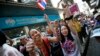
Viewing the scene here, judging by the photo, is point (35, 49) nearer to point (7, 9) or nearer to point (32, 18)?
point (7, 9)

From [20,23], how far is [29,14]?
2038 mm

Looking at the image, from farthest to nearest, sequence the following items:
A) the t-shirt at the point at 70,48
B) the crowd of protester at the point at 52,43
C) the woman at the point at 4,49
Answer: the t-shirt at the point at 70,48, the crowd of protester at the point at 52,43, the woman at the point at 4,49

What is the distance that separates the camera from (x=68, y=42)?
15.7 ft

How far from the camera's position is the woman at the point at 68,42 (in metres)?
4.80


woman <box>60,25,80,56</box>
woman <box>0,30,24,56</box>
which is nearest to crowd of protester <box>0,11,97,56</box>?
woman <box>60,25,80,56</box>

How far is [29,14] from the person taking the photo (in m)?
15.4

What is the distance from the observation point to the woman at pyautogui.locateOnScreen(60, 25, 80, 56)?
15.7 ft

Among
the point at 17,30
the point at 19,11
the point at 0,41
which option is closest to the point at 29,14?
the point at 19,11

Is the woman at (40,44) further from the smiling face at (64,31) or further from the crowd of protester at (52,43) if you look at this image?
the smiling face at (64,31)

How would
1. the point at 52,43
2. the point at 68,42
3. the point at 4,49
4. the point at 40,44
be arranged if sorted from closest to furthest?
the point at 4,49
the point at 40,44
the point at 52,43
the point at 68,42

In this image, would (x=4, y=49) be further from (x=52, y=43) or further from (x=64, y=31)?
(x=64, y=31)

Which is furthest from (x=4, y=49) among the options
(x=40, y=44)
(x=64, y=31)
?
(x=64, y=31)

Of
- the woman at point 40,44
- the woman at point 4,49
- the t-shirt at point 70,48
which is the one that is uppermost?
the woman at point 4,49

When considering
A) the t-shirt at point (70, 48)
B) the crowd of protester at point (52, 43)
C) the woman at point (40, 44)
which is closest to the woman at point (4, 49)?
the crowd of protester at point (52, 43)
